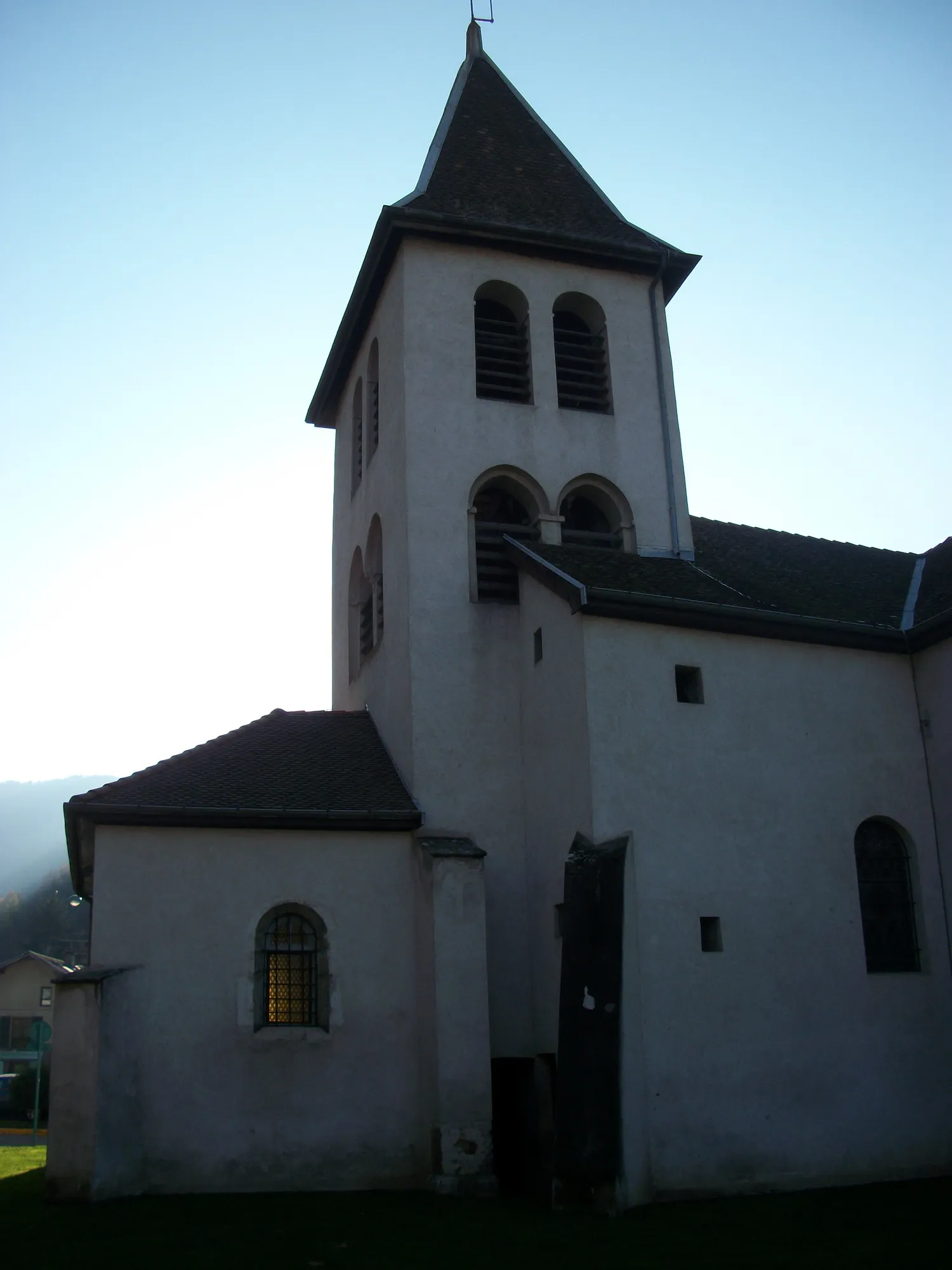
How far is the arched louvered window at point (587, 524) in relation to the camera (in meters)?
19.6

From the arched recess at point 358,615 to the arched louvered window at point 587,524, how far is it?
3761 millimetres

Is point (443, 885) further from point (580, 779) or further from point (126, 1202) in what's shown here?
point (126, 1202)

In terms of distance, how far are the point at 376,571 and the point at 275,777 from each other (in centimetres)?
499

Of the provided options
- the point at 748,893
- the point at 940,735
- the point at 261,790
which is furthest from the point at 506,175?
the point at 748,893

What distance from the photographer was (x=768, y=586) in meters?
18.2

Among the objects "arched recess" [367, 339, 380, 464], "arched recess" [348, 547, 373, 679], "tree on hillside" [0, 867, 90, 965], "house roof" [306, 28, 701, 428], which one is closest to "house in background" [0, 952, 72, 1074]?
"tree on hillside" [0, 867, 90, 965]

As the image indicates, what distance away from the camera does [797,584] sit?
738 inches

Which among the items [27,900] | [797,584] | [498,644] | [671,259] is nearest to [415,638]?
[498,644]

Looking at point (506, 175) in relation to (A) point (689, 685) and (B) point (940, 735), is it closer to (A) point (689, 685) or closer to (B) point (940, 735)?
(A) point (689, 685)

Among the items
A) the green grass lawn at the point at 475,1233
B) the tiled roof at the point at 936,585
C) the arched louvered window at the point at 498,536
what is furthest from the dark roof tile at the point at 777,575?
the green grass lawn at the point at 475,1233

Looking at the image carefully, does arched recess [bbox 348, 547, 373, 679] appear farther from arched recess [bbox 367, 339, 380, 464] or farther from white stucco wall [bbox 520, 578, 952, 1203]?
white stucco wall [bbox 520, 578, 952, 1203]

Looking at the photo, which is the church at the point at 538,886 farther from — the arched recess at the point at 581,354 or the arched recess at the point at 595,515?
the arched recess at the point at 581,354

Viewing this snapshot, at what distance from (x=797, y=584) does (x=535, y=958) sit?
708cm

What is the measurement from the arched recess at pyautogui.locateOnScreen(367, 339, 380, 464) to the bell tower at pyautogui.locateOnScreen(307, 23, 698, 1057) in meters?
0.04
